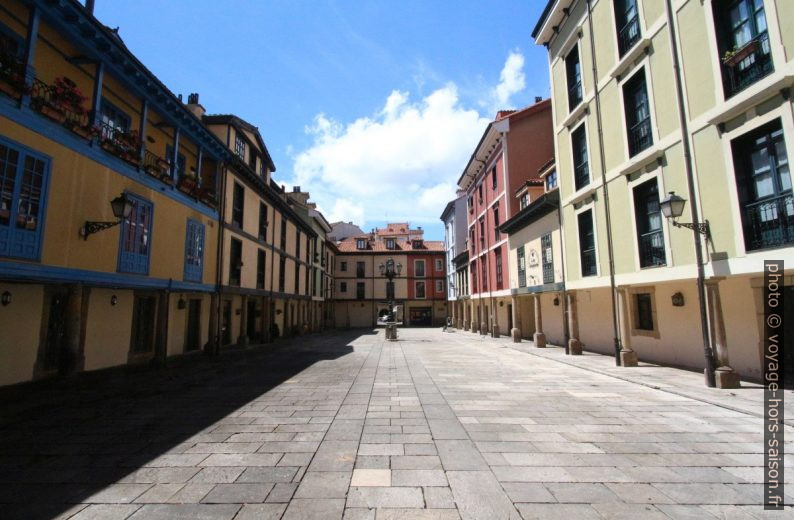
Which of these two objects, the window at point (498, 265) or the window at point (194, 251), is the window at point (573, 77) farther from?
the window at point (194, 251)

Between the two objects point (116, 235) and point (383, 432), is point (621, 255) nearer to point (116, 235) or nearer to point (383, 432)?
point (383, 432)

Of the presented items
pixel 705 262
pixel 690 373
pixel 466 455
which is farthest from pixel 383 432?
pixel 690 373

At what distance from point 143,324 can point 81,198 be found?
5.61 metres

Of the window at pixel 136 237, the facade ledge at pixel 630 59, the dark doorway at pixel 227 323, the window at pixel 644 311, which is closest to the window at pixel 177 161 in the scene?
the window at pixel 136 237

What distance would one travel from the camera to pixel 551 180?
1869 cm

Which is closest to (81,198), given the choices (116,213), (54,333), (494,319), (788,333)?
(116,213)

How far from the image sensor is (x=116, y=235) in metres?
9.95

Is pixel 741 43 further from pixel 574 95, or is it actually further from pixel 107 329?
pixel 107 329

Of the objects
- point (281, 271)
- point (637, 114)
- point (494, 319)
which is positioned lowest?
point (494, 319)

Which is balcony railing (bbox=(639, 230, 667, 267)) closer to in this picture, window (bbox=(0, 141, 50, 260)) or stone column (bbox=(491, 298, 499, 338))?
window (bbox=(0, 141, 50, 260))

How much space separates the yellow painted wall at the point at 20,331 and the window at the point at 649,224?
15568 millimetres

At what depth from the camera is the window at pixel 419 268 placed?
49.0 m

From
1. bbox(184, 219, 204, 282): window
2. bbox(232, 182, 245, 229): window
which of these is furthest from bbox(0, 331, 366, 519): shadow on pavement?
bbox(232, 182, 245, 229): window

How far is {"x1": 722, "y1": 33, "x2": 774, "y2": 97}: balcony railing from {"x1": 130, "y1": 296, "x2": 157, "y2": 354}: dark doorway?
16932 mm
